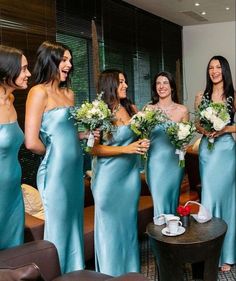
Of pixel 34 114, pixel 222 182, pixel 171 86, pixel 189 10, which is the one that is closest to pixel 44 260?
pixel 34 114

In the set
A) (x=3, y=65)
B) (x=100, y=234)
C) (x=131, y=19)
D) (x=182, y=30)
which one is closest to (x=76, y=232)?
(x=100, y=234)

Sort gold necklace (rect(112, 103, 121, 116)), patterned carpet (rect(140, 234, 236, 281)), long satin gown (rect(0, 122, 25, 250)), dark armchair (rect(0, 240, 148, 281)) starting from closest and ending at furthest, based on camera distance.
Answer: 1. dark armchair (rect(0, 240, 148, 281))
2. long satin gown (rect(0, 122, 25, 250))
3. gold necklace (rect(112, 103, 121, 116))
4. patterned carpet (rect(140, 234, 236, 281))

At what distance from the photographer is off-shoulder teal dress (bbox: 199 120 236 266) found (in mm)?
3129

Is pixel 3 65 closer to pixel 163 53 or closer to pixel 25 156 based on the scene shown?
pixel 25 156

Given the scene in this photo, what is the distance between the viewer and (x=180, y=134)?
9.29 feet

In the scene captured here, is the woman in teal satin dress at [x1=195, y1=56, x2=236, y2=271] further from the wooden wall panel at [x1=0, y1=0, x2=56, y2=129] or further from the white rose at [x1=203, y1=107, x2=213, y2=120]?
the wooden wall panel at [x1=0, y1=0, x2=56, y2=129]

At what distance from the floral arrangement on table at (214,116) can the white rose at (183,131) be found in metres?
0.19

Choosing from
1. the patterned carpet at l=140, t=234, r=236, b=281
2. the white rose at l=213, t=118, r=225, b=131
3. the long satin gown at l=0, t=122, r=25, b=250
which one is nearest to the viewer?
the long satin gown at l=0, t=122, r=25, b=250

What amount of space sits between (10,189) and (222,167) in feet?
5.69

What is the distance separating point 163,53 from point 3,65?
538cm

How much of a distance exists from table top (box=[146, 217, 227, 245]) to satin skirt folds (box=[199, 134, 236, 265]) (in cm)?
41

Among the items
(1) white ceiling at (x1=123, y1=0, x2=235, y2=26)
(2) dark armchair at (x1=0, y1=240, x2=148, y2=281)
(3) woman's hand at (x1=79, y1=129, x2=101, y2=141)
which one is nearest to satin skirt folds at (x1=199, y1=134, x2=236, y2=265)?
(3) woman's hand at (x1=79, y1=129, x2=101, y2=141)

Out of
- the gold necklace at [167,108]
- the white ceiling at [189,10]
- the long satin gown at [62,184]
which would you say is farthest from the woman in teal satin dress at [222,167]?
the white ceiling at [189,10]

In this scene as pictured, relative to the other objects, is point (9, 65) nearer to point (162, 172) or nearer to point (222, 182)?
point (162, 172)
